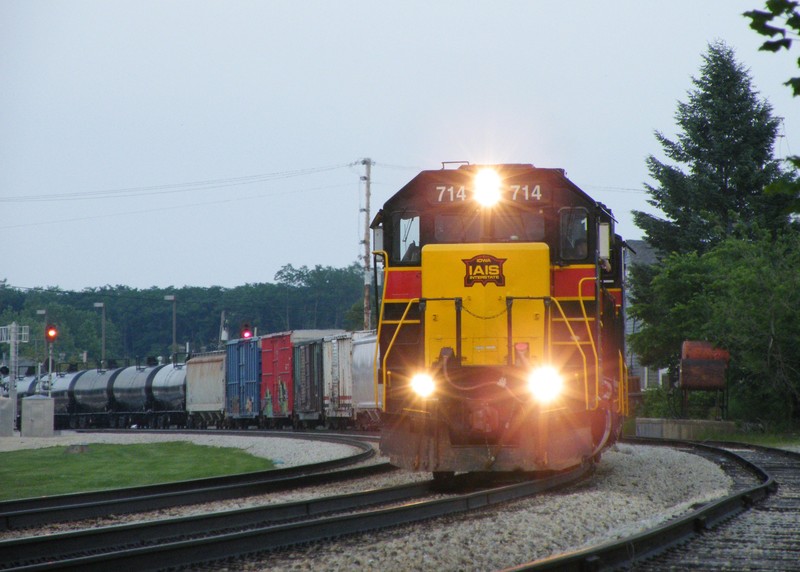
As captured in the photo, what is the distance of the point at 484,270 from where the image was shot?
12203 mm

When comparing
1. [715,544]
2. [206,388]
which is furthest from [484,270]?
[206,388]

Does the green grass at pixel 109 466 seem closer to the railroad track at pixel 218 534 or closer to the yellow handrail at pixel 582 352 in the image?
the railroad track at pixel 218 534

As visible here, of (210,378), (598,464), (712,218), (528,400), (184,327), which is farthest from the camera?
(184,327)

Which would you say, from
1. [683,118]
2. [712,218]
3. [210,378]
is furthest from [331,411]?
[683,118]

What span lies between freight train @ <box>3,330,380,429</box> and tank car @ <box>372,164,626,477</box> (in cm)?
1409

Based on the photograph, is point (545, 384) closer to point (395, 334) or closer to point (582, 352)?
point (582, 352)

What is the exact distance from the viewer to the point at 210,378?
45.6m

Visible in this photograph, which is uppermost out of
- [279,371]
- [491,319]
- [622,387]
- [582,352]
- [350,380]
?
[491,319]

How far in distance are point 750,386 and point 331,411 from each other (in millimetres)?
13202

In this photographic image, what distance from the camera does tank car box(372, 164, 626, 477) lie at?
38.9ft

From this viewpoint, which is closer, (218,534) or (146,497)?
(218,534)

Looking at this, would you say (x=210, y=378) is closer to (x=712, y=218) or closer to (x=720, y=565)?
(x=712, y=218)

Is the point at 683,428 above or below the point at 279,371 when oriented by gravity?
below

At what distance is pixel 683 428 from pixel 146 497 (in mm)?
22551
